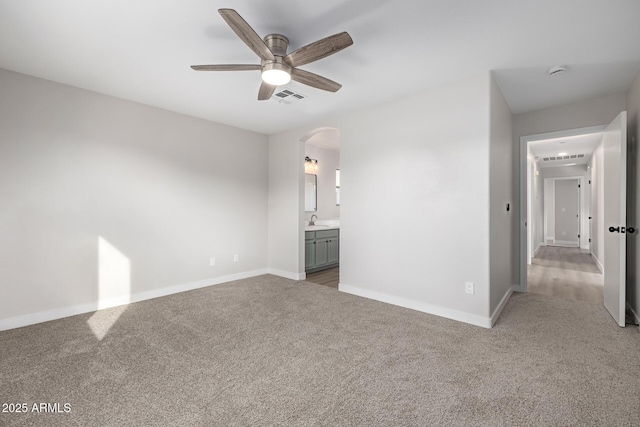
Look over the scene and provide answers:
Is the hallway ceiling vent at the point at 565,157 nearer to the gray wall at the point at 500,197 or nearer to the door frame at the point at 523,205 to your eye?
the door frame at the point at 523,205

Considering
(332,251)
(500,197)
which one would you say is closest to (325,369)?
(500,197)

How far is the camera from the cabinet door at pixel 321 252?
17.7ft

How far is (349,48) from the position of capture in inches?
95.7

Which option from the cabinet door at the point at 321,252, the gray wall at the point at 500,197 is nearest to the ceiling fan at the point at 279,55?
the gray wall at the point at 500,197

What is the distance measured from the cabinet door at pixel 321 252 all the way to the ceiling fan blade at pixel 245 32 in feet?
12.1

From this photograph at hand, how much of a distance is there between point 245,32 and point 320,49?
0.49m

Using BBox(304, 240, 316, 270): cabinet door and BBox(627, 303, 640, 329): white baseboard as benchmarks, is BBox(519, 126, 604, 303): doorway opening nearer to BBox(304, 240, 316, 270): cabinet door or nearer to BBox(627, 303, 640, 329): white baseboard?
BBox(627, 303, 640, 329): white baseboard

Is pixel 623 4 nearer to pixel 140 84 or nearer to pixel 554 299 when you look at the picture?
pixel 554 299

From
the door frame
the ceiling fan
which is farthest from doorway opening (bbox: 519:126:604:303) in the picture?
the ceiling fan

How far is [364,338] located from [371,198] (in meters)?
1.75

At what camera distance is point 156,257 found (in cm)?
388

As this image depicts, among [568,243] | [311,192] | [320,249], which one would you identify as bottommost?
[568,243]

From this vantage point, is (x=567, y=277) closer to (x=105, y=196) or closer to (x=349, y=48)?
(x=349, y=48)

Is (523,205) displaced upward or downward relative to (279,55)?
downward
